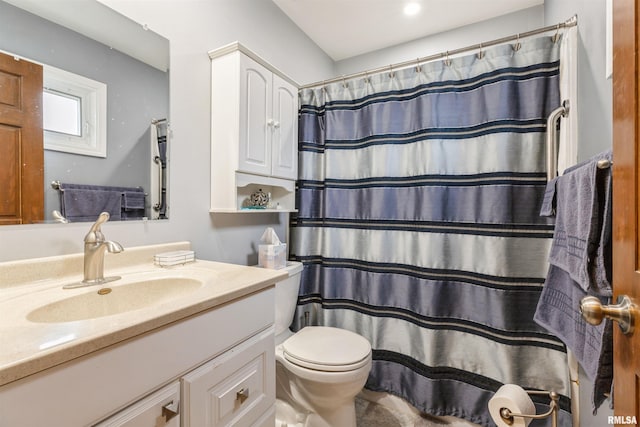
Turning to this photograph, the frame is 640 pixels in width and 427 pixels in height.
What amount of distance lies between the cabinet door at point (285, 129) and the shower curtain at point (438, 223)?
0.08 meters

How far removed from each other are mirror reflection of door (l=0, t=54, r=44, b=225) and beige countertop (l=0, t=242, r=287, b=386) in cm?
17

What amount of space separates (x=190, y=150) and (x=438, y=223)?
1.32 m

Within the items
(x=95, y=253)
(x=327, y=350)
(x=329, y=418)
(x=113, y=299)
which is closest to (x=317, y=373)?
(x=327, y=350)

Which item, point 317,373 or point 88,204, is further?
point 317,373

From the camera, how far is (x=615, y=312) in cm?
48

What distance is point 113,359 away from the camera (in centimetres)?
56

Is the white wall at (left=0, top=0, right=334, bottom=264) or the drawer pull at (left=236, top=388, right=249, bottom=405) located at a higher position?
the white wall at (left=0, top=0, right=334, bottom=264)

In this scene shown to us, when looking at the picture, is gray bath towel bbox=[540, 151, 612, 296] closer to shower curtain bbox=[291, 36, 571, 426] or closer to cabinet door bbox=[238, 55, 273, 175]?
shower curtain bbox=[291, 36, 571, 426]

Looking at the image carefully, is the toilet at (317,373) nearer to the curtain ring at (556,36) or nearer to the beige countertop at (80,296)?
the beige countertop at (80,296)

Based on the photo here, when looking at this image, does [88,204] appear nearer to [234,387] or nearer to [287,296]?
[234,387]

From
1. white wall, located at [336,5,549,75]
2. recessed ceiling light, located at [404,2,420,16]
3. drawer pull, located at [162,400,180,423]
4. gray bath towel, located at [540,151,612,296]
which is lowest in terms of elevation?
drawer pull, located at [162,400,180,423]

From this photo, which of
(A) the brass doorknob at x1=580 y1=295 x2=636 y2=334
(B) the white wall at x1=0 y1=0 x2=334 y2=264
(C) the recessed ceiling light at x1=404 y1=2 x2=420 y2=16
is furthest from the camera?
(C) the recessed ceiling light at x1=404 y1=2 x2=420 y2=16

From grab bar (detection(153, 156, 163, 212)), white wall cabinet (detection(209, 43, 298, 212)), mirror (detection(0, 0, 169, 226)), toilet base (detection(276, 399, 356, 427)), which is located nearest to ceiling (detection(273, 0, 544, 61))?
white wall cabinet (detection(209, 43, 298, 212))

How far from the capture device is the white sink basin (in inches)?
29.6
